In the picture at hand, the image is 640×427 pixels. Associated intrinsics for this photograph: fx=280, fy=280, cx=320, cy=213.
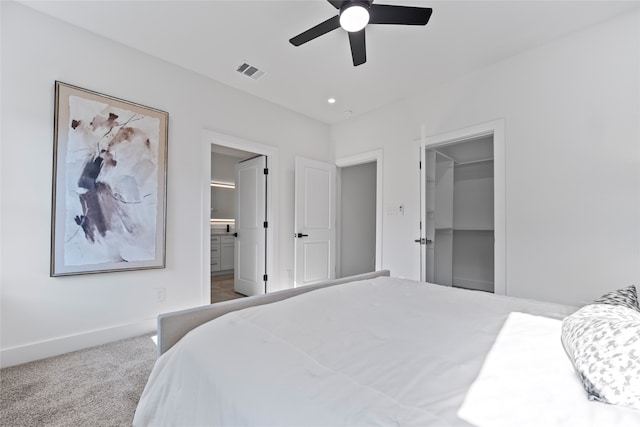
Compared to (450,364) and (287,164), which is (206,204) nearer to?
(287,164)

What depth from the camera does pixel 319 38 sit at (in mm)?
2514

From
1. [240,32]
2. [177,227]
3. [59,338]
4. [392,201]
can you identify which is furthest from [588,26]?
[59,338]

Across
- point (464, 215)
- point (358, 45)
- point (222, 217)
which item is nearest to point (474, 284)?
point (464, 215)

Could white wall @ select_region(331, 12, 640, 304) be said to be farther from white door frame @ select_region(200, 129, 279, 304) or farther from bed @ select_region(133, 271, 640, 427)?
white door frame @ select_region(200, 129, 279, 304)

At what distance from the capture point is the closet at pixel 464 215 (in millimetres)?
4023

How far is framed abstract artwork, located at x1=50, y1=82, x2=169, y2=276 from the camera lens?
2.32 metres

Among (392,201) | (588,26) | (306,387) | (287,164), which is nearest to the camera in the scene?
(306,387)

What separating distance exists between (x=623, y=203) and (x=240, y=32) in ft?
11.4

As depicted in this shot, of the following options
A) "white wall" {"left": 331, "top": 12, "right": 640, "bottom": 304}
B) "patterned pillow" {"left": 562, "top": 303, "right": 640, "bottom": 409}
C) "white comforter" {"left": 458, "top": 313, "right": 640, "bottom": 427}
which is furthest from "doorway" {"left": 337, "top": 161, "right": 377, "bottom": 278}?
"patterned pillow" {"left": 562, "top": 303, "right": 640, "bottom": 409}

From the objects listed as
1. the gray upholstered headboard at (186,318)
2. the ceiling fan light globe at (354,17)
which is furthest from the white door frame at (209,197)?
the ceiling fan light globe at (354,17)

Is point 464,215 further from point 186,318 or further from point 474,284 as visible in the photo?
point 186,318

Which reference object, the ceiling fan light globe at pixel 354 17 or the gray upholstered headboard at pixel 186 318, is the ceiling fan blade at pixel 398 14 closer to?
the ceiling fan light globe at pixel 354 17

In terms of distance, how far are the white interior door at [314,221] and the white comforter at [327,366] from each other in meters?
2.61

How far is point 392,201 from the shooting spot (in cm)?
381
